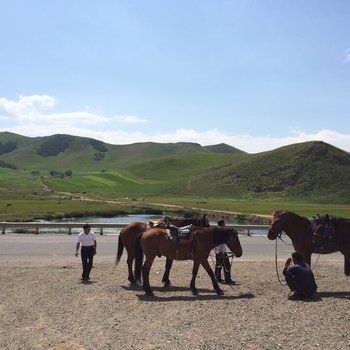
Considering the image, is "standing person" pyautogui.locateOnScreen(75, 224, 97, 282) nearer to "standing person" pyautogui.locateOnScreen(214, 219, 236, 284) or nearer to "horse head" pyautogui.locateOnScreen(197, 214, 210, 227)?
"horse head" pyautogui.locateOnScreen(197, 214, 210, 227)

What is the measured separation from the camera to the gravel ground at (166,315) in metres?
9.05

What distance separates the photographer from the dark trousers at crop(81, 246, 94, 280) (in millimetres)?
15293

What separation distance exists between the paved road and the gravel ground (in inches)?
190

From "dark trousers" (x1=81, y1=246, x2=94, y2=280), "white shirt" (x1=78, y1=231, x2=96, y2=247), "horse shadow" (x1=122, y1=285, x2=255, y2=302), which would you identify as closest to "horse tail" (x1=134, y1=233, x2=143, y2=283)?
"horse shadow" (x1=122, y1=285, x2=255, y2=302)

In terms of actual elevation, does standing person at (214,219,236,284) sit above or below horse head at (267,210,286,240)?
below

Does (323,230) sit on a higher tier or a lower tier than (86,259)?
higher

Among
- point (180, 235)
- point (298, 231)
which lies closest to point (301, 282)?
point (298, 231)

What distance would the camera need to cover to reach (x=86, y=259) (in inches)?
609

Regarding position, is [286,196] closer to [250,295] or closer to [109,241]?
[109,241]

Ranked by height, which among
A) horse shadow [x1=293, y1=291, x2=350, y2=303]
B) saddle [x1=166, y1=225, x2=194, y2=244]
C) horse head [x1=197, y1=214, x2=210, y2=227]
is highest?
horse head [x1=197, y1=214, x2=210, y2=227]

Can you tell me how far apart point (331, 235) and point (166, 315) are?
5610 millimetres

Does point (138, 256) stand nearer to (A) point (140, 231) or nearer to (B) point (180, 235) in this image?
(A) point (140, 231)

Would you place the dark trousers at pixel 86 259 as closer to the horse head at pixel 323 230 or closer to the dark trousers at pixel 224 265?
the dark trousers at pixel 224 265

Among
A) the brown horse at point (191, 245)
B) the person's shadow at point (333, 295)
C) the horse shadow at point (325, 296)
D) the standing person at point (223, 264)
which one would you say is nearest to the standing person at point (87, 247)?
the brown horse at point (191, 245)
